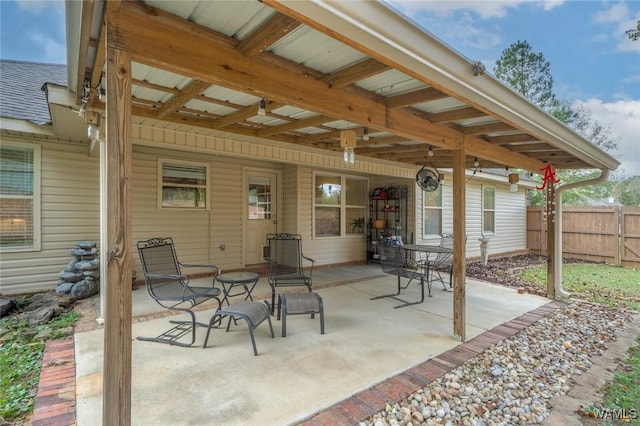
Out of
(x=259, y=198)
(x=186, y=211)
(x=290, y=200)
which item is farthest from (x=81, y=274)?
(x=290, y=200)

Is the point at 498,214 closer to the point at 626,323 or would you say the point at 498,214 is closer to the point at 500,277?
the point at 500,277

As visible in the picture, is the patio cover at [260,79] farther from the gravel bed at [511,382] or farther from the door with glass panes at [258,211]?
the door with glass panes at [258,211]

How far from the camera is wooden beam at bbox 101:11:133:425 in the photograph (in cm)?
148

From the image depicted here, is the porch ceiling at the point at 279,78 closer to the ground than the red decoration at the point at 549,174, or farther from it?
farther from it

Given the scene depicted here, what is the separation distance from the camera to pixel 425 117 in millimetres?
3293

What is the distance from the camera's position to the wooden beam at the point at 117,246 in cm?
148

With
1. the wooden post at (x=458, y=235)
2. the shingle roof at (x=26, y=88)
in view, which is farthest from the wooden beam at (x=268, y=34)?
the shingle roof at (x=26, y=88)

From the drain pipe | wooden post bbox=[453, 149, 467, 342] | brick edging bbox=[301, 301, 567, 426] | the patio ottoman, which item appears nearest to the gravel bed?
brick edging bbox=[301, 301, 567, 426]

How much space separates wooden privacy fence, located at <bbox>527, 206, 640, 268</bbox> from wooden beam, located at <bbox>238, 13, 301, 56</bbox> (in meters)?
9.65

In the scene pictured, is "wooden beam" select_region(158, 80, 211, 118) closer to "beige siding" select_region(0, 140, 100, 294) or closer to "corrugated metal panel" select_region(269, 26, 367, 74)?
"corrugated metal panel" select_region(269, 26, 367, 74)

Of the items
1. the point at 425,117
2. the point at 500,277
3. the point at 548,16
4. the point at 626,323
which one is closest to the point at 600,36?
the point at 548,16

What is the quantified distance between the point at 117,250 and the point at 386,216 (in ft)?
25.9

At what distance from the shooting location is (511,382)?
2760 mm

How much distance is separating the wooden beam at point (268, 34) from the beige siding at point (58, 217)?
15.7 feet
